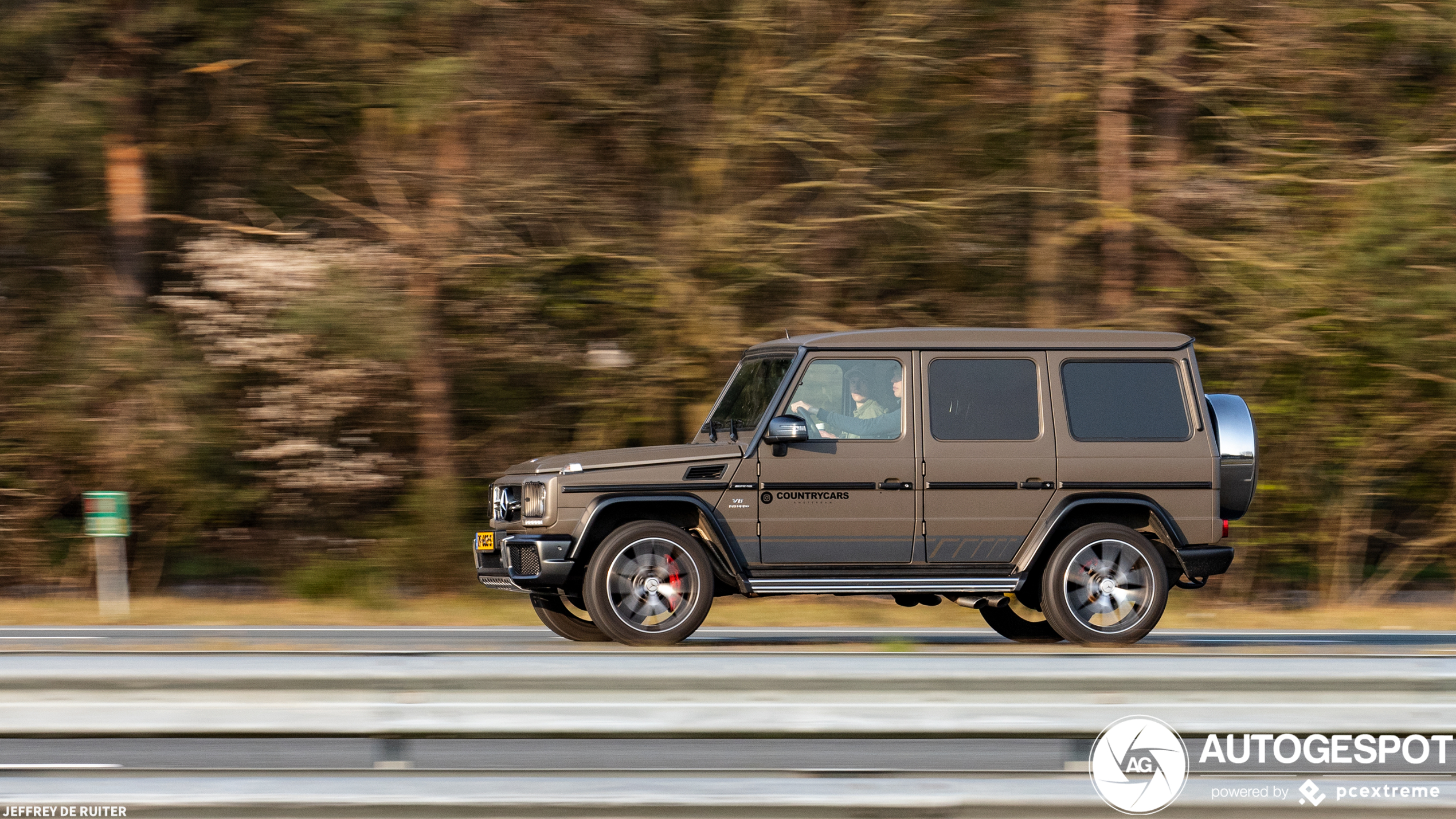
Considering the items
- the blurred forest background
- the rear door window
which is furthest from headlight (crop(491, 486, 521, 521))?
the blurred forest background

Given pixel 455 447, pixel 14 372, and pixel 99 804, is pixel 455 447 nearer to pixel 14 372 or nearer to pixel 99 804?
pixel 14 372

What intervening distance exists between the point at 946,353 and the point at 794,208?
7476mm

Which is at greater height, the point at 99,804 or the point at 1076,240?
the point at 1076,240

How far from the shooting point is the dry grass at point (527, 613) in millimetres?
14219

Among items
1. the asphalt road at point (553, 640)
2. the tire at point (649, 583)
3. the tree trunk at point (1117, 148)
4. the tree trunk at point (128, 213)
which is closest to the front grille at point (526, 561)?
the tire at point (649, 583)

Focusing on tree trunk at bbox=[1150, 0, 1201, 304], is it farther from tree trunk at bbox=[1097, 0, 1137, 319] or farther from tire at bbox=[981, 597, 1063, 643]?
tire at bbox=[981, 597, 1063, 643]

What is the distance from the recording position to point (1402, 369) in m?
15.9

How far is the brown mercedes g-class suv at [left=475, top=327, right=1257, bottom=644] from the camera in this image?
859cm

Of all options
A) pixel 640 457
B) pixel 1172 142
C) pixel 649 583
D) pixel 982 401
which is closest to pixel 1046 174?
pixel 1172 142

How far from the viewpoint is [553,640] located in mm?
9758

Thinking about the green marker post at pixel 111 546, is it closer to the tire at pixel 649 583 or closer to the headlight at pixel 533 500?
the headlight at pixel 533 500

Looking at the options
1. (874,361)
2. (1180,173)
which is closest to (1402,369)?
(1180,173)

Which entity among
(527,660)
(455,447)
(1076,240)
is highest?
(1076,240)

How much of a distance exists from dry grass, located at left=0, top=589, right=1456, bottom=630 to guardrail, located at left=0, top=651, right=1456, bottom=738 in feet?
27.1
